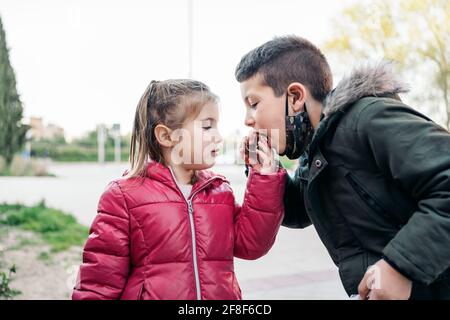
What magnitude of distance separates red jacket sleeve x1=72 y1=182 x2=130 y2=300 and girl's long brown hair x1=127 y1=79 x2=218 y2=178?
214 millimetres

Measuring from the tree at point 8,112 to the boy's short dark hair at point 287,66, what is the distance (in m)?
4.26

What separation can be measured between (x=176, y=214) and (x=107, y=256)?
0.25 metres

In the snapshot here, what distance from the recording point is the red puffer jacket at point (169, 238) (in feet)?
5.00

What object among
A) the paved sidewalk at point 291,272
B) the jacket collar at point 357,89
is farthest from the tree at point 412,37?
the jacket collar at point 357,89

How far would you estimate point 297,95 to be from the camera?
1.68 meters

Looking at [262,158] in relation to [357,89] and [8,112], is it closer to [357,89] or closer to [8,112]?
[357,89]

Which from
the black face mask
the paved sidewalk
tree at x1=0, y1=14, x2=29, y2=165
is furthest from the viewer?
tree at x1=0, y1=14, x2=29, y2=165

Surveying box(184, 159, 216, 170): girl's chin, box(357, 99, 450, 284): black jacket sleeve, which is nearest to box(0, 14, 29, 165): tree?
box(184, 159, 216, 170): girl's chin

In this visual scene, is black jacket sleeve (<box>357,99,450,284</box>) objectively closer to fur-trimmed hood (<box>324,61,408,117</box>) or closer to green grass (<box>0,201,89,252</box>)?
fur-trimmed hood (<box>324,61,408,117</box>)

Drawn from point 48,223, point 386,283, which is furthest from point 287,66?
point 48,223

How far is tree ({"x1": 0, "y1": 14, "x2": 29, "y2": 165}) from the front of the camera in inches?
227

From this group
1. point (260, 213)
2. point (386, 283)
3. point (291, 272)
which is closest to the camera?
point (386, 283)
